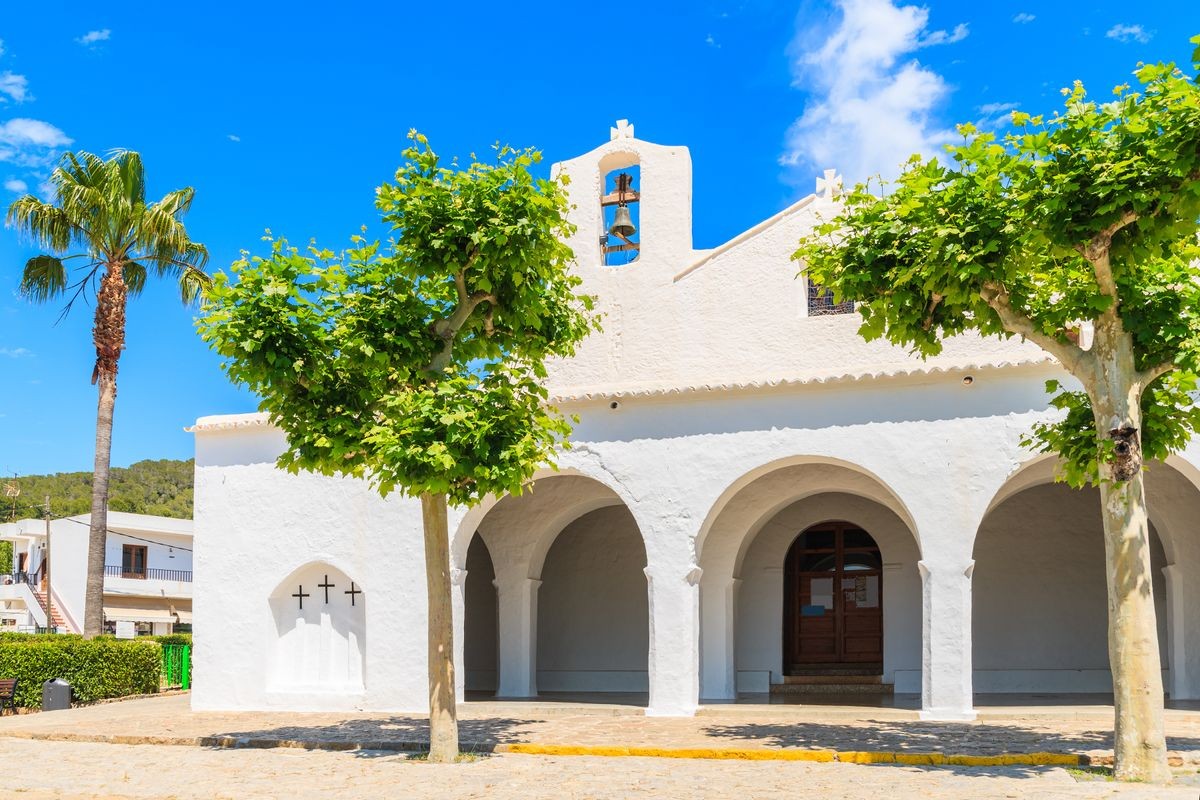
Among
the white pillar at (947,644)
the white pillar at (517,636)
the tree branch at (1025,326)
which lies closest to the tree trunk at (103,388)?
the white pillar at (517,636)

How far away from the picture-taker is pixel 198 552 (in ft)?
54.2

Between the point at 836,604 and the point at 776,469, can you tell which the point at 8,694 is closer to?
the point at 776,469

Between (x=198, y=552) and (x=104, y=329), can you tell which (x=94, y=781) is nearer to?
(x=198, y=552)

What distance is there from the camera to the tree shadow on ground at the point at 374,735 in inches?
460

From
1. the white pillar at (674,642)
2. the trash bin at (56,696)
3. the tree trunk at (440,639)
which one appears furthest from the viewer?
the trash bin at (56,696)

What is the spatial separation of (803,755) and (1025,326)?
4.12 m

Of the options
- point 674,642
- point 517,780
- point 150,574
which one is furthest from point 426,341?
point 150,574

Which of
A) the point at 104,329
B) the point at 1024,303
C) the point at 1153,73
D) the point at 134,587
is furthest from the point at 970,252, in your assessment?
the point at 134,587

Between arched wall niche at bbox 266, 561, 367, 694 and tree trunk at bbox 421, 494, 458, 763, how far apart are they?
17.2ft

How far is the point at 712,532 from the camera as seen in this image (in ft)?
51.7

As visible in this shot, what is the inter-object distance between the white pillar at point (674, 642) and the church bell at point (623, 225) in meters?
5.51

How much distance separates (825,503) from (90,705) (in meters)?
11.6

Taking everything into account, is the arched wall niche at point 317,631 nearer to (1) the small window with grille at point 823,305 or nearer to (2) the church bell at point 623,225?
(2) the church bell at point 623,225

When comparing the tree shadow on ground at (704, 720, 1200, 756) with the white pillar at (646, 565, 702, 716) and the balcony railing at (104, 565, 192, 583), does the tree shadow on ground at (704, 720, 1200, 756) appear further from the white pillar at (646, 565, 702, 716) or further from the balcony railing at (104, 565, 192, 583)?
the balcony railing at (104, 565, 192, 583)
